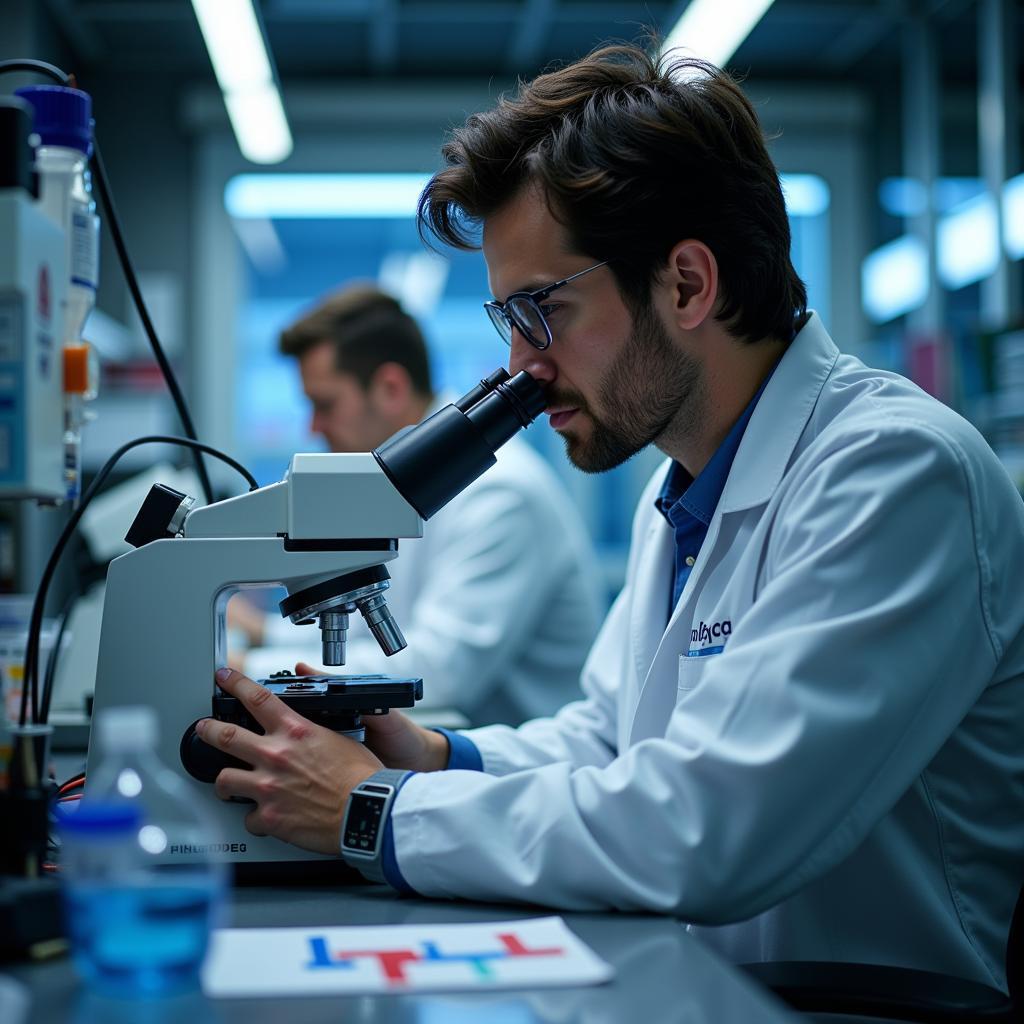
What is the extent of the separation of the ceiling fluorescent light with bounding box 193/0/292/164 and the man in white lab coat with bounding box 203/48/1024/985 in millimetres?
2340

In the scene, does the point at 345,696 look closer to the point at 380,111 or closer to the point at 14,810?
the point at 14,810

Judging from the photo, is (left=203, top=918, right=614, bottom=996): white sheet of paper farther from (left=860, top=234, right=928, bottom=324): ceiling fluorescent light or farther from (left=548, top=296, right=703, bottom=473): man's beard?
(left=860, top=234, right=928, bottom=324): ceiling fluorescent light

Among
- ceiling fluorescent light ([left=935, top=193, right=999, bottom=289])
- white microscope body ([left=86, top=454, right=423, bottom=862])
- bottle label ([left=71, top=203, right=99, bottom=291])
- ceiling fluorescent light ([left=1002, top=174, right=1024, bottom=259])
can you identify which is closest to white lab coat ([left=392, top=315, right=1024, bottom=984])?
white microscope body ([left=86, top=454, right=423, bottom=862])

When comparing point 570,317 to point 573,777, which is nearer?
point 573,777

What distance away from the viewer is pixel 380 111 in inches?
193

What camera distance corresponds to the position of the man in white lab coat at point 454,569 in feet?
6.94

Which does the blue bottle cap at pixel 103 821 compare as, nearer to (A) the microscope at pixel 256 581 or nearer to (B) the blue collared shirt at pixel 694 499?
(A) the microscope at pixel 256 581

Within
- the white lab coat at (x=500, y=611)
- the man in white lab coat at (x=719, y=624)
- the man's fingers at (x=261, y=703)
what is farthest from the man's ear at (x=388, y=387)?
the man's fingers at (x=261, y=703)

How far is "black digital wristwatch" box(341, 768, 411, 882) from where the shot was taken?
0.92 meters

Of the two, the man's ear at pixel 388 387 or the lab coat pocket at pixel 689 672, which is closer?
the lab coat pocket at pixel 689 672

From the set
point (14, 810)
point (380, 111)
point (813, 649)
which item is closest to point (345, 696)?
point (14, 810)

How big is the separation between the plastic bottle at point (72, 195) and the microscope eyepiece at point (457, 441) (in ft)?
0.94

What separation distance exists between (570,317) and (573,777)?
0.54 m

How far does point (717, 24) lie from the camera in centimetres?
362
